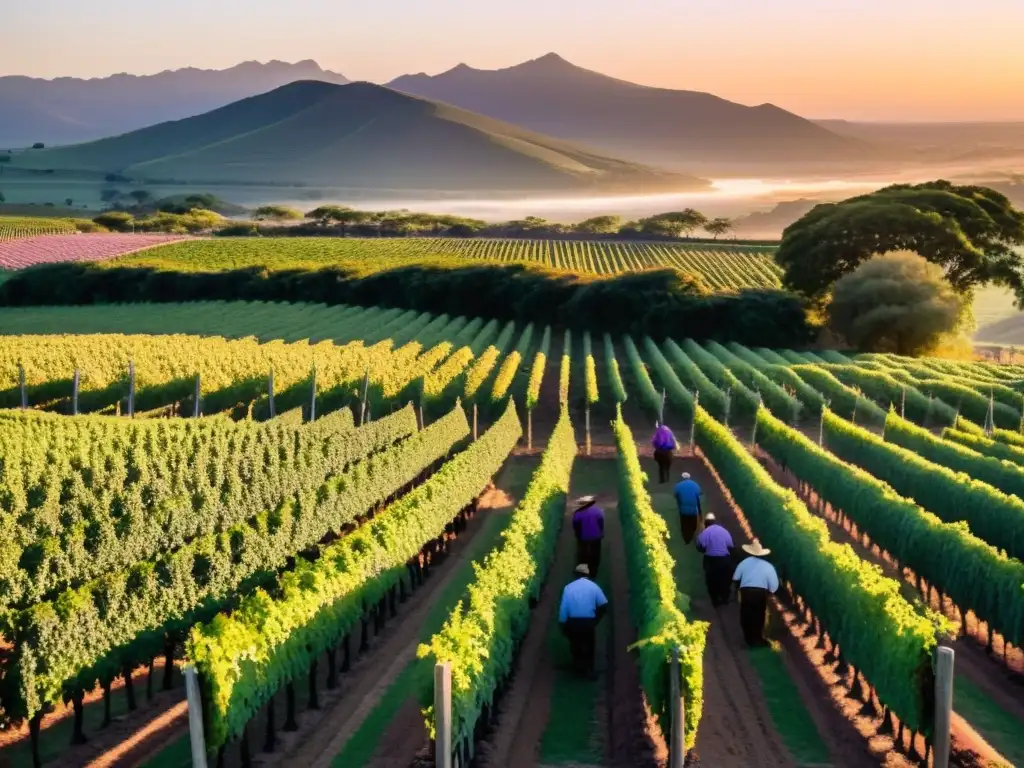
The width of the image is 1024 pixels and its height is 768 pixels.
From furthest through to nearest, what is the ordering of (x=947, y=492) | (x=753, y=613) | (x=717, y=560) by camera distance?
(x=947, y=492), (x=717, y=560), (x=753, y=613)

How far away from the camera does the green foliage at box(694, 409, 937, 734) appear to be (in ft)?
32.9

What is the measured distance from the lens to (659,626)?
10.7 metres

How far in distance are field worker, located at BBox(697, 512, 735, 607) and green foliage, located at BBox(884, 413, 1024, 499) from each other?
6352 mm

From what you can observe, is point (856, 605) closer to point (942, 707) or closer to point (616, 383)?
point (942, 707)

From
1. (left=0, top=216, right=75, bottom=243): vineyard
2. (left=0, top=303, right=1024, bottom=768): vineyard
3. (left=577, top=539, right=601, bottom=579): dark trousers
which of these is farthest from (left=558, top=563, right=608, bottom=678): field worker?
(left=0, top=216, right=75, bottom=243): vineyard

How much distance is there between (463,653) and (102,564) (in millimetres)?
7277

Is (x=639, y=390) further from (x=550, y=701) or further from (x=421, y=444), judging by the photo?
(x=550, y=701)

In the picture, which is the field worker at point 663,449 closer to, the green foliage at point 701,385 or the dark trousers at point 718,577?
the green foliage at point 701,385

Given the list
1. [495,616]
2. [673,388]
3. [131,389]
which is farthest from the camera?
[673,388]

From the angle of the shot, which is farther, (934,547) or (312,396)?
(312,396)

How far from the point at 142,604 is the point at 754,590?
7302 mm

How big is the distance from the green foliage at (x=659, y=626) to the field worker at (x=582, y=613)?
56cm

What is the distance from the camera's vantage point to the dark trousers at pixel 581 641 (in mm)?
12094

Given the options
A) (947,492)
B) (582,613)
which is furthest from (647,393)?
(582,613)
